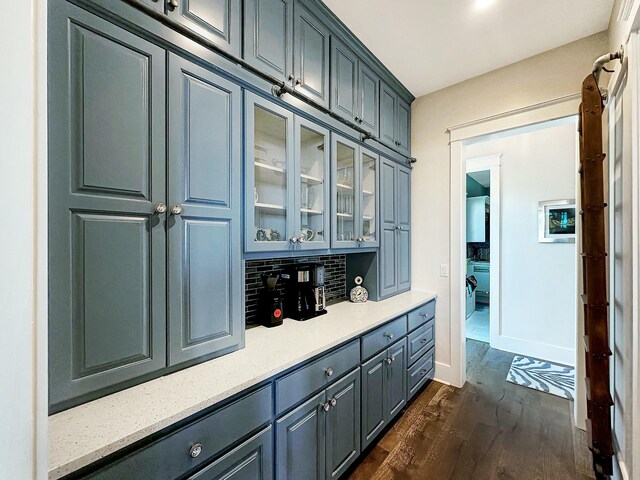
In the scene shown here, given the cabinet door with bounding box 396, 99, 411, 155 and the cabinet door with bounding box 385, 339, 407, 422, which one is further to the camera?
the cabinet door with bounding box 396, 99, 411, 155

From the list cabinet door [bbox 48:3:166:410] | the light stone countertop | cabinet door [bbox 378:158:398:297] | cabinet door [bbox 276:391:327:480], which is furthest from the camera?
cabinet door [bbox 378:158:398:297]

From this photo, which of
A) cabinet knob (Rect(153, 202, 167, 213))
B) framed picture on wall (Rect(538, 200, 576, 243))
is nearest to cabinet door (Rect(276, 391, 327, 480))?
cabinet knob (Rect(153, 202, 167, 213))

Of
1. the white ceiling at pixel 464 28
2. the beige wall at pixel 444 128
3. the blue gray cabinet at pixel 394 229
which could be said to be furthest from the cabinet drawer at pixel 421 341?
the white ceiling at pixel 464 28

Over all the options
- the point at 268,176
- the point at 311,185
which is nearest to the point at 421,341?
the point at 311,185

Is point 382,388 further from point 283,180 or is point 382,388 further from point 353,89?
point 353,89

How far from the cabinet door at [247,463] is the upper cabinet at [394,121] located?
2.31 m

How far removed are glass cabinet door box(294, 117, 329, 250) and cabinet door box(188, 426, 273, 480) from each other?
96 cm

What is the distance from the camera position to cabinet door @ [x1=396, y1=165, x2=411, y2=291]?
276 cm

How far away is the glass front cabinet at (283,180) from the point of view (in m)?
1.42

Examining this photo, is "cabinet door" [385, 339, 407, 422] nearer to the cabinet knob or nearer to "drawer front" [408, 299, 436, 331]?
"drawer front" [408, 299, 436, 331]

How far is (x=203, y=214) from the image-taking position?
120 centimetres

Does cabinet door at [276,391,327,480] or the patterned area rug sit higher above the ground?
cabinet door at [276,391,327,480]

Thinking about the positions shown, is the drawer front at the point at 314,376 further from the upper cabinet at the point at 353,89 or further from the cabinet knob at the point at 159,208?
the upper cabinet at the point at 353,89

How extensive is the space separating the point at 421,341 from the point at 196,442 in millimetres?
2055
